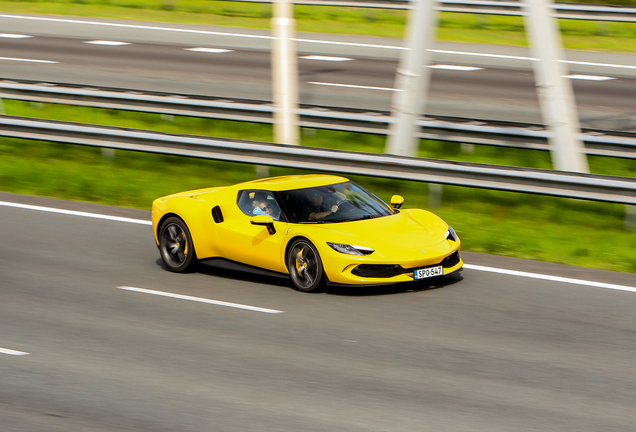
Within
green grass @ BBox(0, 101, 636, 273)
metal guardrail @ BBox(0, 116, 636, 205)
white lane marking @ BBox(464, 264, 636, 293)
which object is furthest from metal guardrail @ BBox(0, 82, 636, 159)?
white lane marking @ BBox(464, 264, 636, 293)

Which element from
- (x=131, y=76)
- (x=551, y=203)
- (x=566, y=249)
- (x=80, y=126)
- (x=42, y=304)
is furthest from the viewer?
(x=131, y=76)

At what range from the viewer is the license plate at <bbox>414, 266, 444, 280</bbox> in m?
9.98

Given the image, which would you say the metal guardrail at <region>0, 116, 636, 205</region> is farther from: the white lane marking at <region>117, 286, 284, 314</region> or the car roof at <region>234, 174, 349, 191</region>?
the white lane marking at <region>117, 286, 284, 314</region>

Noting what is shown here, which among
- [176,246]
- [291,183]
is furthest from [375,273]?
[176,246]

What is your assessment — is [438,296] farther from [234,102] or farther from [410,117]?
[234,102]

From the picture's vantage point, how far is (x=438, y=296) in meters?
10.1

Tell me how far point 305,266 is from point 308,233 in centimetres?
38

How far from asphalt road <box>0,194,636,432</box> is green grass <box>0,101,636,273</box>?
899 millimetres

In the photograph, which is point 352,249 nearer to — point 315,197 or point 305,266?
point 305,266

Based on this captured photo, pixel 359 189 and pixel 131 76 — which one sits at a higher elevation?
pixel 131 76

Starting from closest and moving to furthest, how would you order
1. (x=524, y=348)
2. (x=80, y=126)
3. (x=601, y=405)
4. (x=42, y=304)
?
(x=601, y=405), (x=524, y=348), (x=42, y=304), (x=80, y=126)

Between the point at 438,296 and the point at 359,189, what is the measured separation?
1882mm

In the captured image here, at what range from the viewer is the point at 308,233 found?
10.2 metres

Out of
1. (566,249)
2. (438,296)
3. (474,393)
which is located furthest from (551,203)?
(474,393)
